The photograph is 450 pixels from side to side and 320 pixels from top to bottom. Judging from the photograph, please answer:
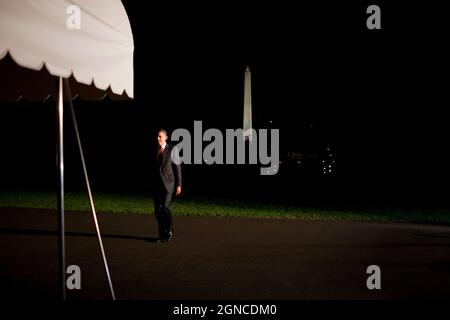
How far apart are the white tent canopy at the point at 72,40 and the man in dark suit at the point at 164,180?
4489 mm

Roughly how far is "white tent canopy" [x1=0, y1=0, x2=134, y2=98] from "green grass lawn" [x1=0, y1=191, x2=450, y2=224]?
9658 mm

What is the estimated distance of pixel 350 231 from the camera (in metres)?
11.6

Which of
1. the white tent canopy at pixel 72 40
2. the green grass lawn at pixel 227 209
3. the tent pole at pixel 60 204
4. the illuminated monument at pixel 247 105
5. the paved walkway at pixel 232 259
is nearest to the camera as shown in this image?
the white tent canopy at pixel 72 40

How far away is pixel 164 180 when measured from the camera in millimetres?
9375

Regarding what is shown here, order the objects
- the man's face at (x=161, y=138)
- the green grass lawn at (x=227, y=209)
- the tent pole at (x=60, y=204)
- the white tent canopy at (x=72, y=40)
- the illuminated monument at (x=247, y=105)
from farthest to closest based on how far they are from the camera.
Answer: the illuminated monument at (x=247, y=105) → the green grass lawn at (x=227, y=209) → the man's face at (x=161, y=138) → the tent pole at (x=60, y=204) → the white tent canopy at (x=72, y=40)

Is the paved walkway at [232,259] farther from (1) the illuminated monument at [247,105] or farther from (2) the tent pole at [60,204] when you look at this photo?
(1) the illuminated monument at [247,105]

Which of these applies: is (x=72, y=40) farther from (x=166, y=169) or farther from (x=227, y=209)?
(x=227, y=209)

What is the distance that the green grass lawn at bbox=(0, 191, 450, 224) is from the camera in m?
14.4

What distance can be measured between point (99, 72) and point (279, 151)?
141ft

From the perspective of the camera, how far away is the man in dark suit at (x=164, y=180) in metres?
9.39

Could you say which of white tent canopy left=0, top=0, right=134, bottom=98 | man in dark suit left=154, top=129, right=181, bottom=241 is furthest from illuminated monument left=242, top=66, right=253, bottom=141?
white tent canopy left=0, top=0, right=134, bottom=98

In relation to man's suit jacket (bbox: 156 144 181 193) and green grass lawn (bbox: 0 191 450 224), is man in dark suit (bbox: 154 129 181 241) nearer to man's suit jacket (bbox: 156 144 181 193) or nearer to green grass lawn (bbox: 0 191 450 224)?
man's suit jacket (bbox: 156 144 181 193)

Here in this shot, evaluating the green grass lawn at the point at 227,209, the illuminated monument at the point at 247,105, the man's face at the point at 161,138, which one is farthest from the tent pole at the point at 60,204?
the illuminated monument at the point at 247,105

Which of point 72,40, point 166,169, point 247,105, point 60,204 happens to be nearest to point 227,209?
point 166,169
